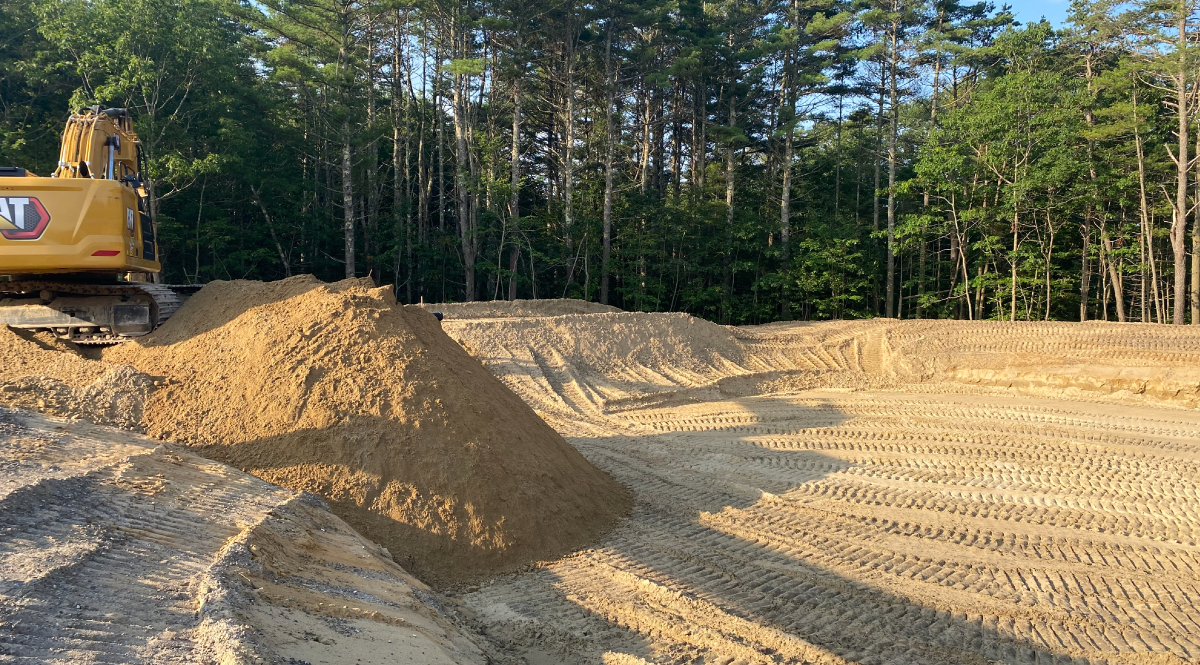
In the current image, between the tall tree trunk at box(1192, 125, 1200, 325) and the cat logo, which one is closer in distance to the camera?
the cat logo

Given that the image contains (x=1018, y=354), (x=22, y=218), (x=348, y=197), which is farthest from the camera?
(x=348, y=197)

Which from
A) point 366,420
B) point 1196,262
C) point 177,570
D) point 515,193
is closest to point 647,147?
point 515,193

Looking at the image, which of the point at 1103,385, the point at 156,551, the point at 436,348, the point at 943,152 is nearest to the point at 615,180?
the point at 943,152

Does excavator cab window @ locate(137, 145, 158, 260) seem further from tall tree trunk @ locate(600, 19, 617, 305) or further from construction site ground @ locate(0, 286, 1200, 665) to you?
tall tree trunk @ locate(600, 19, 617, 305)

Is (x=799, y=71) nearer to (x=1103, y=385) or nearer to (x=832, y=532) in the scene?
(x=1103, y=385)

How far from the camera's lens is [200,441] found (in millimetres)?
5973

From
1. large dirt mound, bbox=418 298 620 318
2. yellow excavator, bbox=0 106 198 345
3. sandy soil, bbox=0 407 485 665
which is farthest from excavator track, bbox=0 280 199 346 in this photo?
large dirt mound, bbox=418 298 620 318

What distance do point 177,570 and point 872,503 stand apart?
641 cm

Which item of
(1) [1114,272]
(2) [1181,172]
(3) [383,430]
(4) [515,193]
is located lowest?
(3) [383,430]

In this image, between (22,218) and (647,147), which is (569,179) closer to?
(647,147)

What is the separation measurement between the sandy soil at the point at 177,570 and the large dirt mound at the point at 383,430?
0.44 m

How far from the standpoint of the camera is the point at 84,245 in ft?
25.3

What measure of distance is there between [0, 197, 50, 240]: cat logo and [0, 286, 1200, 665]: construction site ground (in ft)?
5.96

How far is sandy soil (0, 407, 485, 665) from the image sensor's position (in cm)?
270
